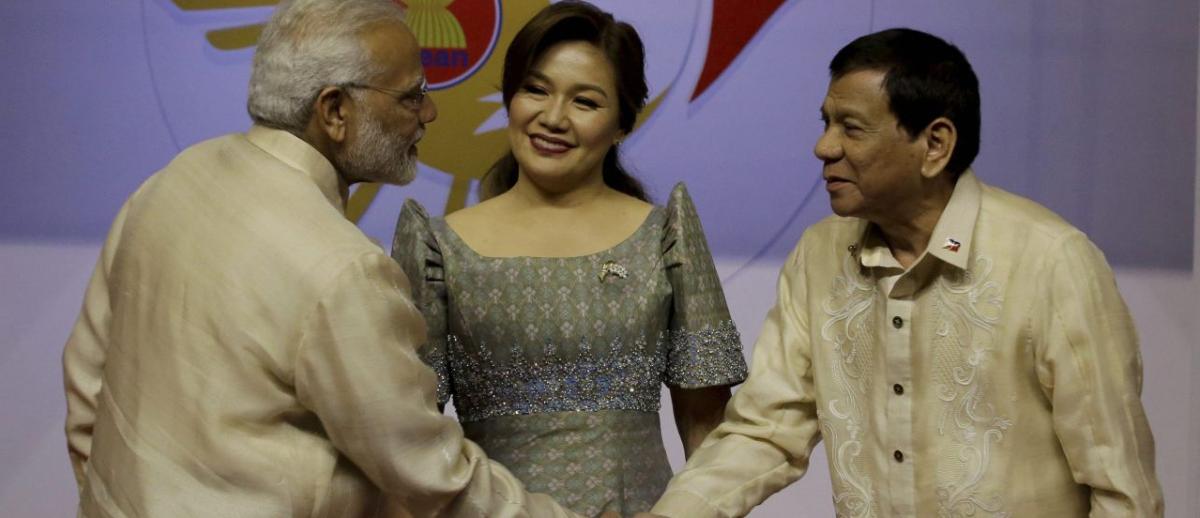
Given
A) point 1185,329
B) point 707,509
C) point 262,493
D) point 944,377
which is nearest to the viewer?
point 262,493

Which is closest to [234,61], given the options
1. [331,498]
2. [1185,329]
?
[331,498]

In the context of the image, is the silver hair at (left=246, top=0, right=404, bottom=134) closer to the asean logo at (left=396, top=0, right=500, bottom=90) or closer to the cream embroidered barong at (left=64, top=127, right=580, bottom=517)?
the cream embroidered barong at (left=64, top=127, right=580, bottom=517)

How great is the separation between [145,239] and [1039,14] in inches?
110

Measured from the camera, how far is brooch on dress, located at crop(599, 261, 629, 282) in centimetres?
273

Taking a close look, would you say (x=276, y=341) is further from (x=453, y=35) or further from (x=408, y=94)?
(x=453, y=35)

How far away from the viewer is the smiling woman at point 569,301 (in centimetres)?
271

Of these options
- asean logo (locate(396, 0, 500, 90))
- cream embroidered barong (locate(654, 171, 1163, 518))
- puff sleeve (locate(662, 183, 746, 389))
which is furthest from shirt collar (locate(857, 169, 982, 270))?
asean logo (locate(396, 0, 500, 90))

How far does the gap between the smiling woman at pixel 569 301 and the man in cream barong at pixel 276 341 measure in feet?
1.53

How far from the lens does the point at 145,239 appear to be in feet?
6.91

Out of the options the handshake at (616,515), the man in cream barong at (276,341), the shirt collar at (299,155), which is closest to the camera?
the man in cream barong at (276,341)

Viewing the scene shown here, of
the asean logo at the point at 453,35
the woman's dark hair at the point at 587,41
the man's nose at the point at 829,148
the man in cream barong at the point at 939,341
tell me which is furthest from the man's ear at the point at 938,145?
the asean logo at the point at 453,35

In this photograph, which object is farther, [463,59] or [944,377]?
[463,59]

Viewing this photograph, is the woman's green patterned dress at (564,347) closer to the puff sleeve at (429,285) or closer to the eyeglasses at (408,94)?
the puff sleeve at (429,285)

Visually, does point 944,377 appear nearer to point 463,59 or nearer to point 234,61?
point 463,59
